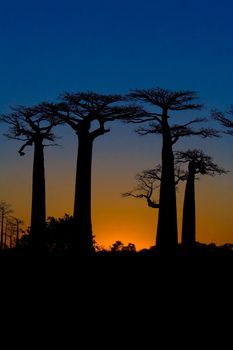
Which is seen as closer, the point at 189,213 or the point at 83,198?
the point at 83,198

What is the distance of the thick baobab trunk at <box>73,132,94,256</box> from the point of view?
21.2 meters

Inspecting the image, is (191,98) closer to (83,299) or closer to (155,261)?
(155,261)

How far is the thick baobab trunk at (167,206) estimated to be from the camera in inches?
822

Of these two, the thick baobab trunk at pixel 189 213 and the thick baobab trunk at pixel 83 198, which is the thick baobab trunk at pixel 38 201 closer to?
the thick baobab trunk at pixel 83 198

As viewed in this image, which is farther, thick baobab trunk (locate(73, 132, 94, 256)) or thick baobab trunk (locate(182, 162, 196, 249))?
thick baobab trunk (locate(182, 162, 196, 249))

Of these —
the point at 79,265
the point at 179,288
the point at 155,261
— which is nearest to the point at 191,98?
the point at 155,261

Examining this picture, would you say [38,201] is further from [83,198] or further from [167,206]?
[167,206]

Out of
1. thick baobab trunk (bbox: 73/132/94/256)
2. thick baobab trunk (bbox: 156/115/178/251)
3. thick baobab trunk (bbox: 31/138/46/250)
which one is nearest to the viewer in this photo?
thick baobab trunk (bbox: 156/115/178/251)

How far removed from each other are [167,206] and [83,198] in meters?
2.61

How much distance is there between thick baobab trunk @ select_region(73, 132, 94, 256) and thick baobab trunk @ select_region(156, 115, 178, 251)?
2.19 metres

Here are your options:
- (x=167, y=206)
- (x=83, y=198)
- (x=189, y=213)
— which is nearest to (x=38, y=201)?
(x=83, y=198)

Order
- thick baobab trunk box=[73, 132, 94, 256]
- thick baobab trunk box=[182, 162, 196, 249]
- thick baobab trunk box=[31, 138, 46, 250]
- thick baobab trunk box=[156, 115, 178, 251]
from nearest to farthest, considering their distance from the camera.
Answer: thick baobab trunk box=[156, 115, 178, 251] → thick baobab trunk box=[73, 132, 94, 256] → thick baobab trunk box=[31, 138, 46, 250] → thick baobab trunk box=[182, 162, 196, 249]

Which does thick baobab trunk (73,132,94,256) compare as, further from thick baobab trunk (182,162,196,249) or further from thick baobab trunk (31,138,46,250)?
thick baobab trunk (182,162,196,249)

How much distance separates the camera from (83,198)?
840 inches
